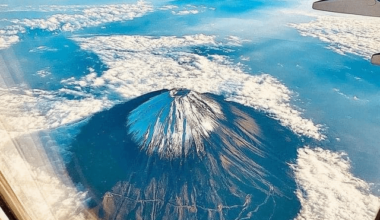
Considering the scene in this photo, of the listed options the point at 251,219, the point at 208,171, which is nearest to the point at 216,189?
the point at 208,171

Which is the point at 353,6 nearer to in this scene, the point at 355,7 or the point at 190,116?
the point at 355,7

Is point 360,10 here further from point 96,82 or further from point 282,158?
point 96,82

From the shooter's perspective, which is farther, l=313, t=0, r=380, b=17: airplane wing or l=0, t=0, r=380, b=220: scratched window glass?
l=0, t=0, r=380, b=220: scratched window glass

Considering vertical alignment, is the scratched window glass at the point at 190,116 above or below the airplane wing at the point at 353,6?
below

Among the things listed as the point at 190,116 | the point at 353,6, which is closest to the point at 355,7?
the point at 353,6

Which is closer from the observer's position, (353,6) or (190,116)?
(353,6)

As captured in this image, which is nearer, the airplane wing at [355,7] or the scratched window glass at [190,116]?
the airplane wing at [355,7]

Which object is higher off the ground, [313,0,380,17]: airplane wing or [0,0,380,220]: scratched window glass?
[313,0,380,17]: airplane wing
